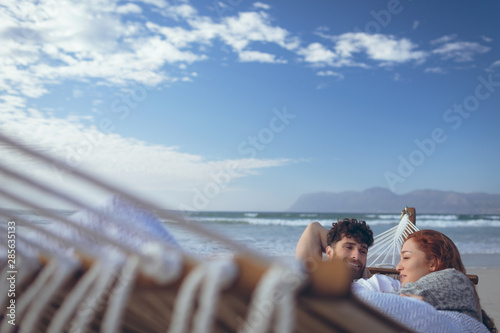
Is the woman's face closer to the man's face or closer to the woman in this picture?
the woman

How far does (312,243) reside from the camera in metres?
2.83

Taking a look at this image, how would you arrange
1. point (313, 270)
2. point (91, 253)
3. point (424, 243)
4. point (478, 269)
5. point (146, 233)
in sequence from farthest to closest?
point (478, 269) → point (424, 243) → point (146, 233) → point (91, 253) → point (313, 270)

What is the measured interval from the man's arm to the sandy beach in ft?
6.43

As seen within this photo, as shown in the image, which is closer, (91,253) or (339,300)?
(339,300)

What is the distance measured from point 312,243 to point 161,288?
2391mm

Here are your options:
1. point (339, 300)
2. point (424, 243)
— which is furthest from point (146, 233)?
point (424, 243)

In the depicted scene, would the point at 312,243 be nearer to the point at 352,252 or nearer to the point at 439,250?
the point at 352,252

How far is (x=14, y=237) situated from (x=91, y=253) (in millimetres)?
137

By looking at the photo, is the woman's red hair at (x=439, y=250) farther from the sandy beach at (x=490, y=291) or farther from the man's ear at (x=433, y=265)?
the sandy beach at (x=490, y=291)

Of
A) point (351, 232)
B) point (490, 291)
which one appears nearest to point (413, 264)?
point (351, 232)

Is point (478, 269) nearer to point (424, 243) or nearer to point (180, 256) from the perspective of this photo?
point (424, 243)

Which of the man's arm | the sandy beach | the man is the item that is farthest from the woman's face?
the sandy beach

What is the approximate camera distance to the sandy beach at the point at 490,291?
4.07 m

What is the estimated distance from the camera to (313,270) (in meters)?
0.49
